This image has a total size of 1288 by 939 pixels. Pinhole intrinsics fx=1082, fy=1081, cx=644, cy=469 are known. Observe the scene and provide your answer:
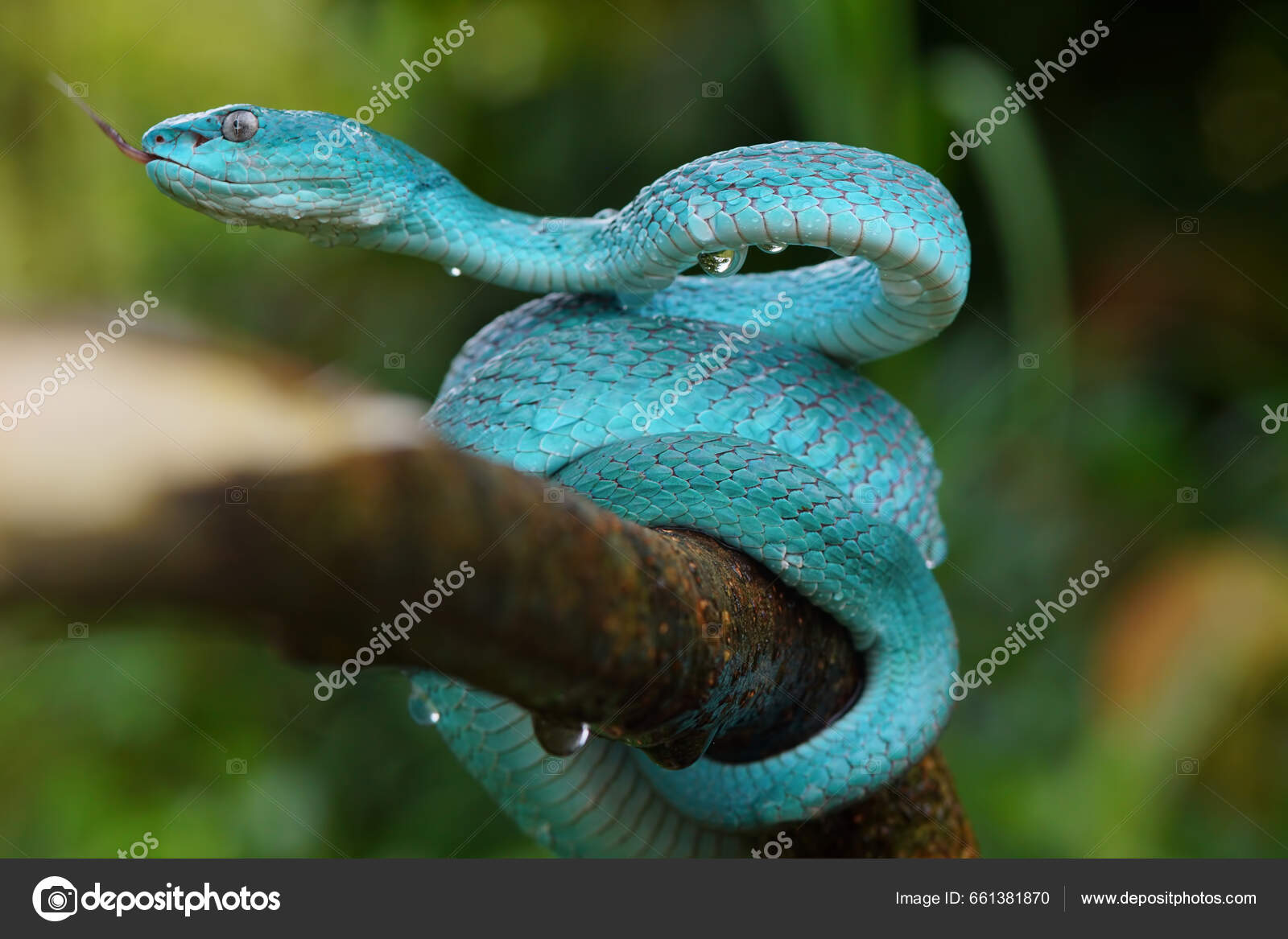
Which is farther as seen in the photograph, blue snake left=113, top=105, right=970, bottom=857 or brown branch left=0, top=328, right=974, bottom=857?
blue snake left=113, top=105, right=970, bottom=857

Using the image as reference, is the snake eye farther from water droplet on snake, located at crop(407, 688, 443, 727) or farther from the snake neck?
water droplet on snake, located at crop(407, 688, 443, 727)

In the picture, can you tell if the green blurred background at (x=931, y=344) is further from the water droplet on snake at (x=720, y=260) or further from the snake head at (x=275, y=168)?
the snake head at (x=275, y=168)

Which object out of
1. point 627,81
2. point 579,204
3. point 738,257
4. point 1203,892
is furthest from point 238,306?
point 1203,892

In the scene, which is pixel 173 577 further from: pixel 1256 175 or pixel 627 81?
pixel 1256 175

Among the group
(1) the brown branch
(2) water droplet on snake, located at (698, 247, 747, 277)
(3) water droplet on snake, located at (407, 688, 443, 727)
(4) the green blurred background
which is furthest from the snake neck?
(4) the green blurred background

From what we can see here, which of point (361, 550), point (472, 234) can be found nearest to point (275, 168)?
point (472, 234)

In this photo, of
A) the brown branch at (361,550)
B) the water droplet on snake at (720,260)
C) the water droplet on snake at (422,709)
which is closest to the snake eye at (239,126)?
the water droplet on snake at (720,260)
